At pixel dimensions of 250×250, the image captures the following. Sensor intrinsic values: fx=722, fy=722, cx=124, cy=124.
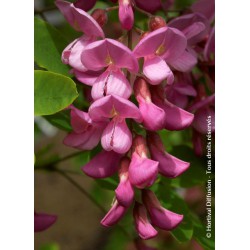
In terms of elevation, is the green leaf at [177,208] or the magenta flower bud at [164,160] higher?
the magenta flower bud at [164,160]

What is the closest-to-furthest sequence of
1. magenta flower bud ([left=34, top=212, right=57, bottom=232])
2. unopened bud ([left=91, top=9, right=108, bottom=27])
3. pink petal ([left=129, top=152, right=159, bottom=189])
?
1. pink petal ([left=129, top=152, right=159, bottom=189])
2. unopened bud ([left=91, top=9, right=108, bottom=27])
3. magenta flower bud ([left=34, top=212, right=57, bottom=232])

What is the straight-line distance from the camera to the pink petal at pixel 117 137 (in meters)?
0.99

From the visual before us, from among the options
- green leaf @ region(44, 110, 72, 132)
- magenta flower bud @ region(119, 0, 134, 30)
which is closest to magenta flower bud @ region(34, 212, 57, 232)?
green leaf @ region(44, 110, 72, 132)

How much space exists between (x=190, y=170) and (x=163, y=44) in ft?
0.94

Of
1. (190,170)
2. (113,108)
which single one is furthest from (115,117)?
(190,170)

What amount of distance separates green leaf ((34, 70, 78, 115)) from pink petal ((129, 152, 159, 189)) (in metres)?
0.13

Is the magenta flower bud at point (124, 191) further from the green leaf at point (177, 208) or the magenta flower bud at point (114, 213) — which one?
the green leaf at point (177, 208)

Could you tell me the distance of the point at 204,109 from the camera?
1.16 m

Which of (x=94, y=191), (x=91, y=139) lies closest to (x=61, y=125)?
(x=91, y=139)

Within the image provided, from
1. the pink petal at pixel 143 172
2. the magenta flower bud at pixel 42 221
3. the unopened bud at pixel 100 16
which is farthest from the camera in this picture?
the magenta flower bud at pixel 42 221

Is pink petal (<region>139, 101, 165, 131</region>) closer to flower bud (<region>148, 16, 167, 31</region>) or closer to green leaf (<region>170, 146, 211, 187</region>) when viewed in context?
flower bud (<region>148, 16, 167, 31</region>)

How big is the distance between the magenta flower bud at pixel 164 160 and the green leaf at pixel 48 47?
7.7 inches

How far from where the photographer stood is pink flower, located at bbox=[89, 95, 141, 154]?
3.20 ft

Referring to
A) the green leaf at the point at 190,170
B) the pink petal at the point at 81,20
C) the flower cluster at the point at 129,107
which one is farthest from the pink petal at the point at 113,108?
the green leaf at the point at 190,170
